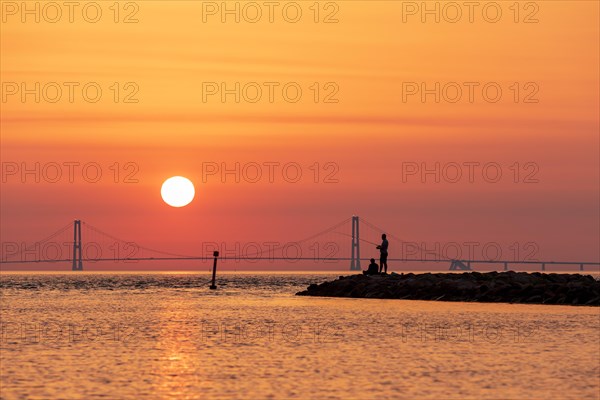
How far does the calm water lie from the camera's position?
59.9 feet

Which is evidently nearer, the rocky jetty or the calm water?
the calm water

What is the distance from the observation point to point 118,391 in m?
17.9

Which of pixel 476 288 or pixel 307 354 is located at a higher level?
pixel 476 288

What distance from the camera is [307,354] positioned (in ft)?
77.9

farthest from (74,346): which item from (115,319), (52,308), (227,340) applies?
(52,308)

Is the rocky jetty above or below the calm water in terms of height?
above

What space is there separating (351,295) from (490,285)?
7.26m

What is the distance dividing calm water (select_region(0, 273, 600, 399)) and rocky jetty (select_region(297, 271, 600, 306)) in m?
4.06

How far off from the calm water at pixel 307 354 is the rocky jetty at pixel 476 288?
4062 mm

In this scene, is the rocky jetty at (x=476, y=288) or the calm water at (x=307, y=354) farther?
the rocky jetty at (x=476, y=288)

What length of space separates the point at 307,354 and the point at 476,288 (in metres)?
24.9

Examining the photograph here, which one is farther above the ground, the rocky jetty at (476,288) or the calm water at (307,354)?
the rocky jetty at (476,288)

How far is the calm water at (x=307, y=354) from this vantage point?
18.2m

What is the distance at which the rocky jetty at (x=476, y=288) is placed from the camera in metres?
43.8
